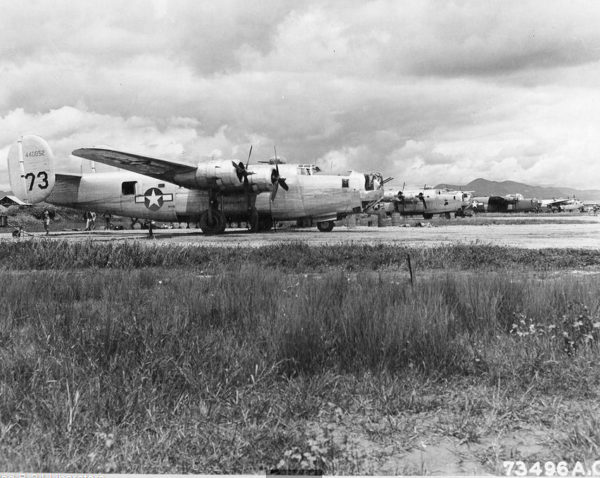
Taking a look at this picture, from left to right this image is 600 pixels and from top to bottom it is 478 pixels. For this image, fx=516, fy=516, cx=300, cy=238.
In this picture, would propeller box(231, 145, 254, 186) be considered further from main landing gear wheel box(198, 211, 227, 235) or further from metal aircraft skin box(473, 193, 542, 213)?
metal aircraft skin box(473, 193, 542, 213)

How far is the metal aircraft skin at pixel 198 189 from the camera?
22766 mm

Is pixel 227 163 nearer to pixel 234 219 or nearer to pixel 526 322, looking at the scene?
pixel 234 219

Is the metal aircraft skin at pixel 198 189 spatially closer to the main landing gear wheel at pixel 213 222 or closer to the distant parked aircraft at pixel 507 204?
the main landing gear wheel at pixel 213 222

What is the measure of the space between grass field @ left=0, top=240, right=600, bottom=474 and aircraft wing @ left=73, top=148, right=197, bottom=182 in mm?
16879

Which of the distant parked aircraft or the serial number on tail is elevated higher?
the serial number on tail

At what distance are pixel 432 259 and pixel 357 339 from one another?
6.09 m

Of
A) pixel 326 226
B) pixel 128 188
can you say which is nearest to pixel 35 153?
pixel 128 188

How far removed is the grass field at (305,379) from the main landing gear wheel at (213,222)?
1826 cm

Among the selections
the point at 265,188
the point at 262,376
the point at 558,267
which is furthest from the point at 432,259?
the point at 265,188

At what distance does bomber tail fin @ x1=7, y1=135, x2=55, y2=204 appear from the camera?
24203 millimetres
